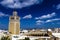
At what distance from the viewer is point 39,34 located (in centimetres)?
812

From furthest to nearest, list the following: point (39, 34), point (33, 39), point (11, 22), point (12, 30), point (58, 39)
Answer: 1. point (11, 22)
2. point (12, 30)
3. point (39, 34)
4. point (33, 39)
5. point (58, 39)

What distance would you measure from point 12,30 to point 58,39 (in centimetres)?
582

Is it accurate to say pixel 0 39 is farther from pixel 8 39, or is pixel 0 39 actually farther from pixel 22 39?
pixel 22 39

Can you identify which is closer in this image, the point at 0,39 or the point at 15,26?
the point at 0,39

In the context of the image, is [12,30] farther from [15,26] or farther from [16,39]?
[16,39]

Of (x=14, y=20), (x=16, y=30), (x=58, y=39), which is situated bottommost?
(x=58, y=39)

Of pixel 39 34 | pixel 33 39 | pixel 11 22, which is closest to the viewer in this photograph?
pixel 33 39

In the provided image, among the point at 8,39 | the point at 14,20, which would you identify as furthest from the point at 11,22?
the point at 8,39

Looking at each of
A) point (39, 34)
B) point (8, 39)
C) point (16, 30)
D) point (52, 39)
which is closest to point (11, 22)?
point (16, 30)

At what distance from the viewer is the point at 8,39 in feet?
22.7

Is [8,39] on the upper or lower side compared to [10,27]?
lower

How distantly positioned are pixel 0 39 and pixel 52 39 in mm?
1992

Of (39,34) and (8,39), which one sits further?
(39,34)

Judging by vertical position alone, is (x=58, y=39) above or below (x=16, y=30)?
below
